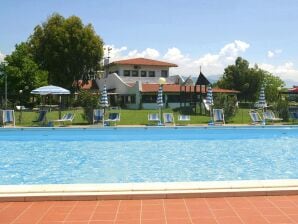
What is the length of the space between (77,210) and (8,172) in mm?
5295

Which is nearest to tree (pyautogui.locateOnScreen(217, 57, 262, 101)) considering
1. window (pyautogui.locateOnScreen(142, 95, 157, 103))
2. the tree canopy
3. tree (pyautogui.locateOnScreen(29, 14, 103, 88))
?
the tree canopy

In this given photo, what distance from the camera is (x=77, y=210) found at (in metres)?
4.76

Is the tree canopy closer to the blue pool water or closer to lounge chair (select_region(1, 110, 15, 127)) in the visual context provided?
the blue pool water

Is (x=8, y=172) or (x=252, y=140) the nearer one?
(x=8, y=172)

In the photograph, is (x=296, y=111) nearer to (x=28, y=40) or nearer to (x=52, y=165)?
(x=52, y=165)

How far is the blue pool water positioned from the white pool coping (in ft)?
9.28

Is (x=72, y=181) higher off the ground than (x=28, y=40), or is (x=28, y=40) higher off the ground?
(x=28, y=40)

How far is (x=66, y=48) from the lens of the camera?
41812mm

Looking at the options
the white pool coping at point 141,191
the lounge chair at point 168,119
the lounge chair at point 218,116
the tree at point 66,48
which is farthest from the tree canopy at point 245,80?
the white pool coping at point 141,191

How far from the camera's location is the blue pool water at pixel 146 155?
8.85m

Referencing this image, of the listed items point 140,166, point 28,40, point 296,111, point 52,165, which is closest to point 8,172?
point 52,165

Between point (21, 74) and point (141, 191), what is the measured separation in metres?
35.4

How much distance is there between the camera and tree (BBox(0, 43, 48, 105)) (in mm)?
38094

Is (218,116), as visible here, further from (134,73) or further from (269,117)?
(134,73)
